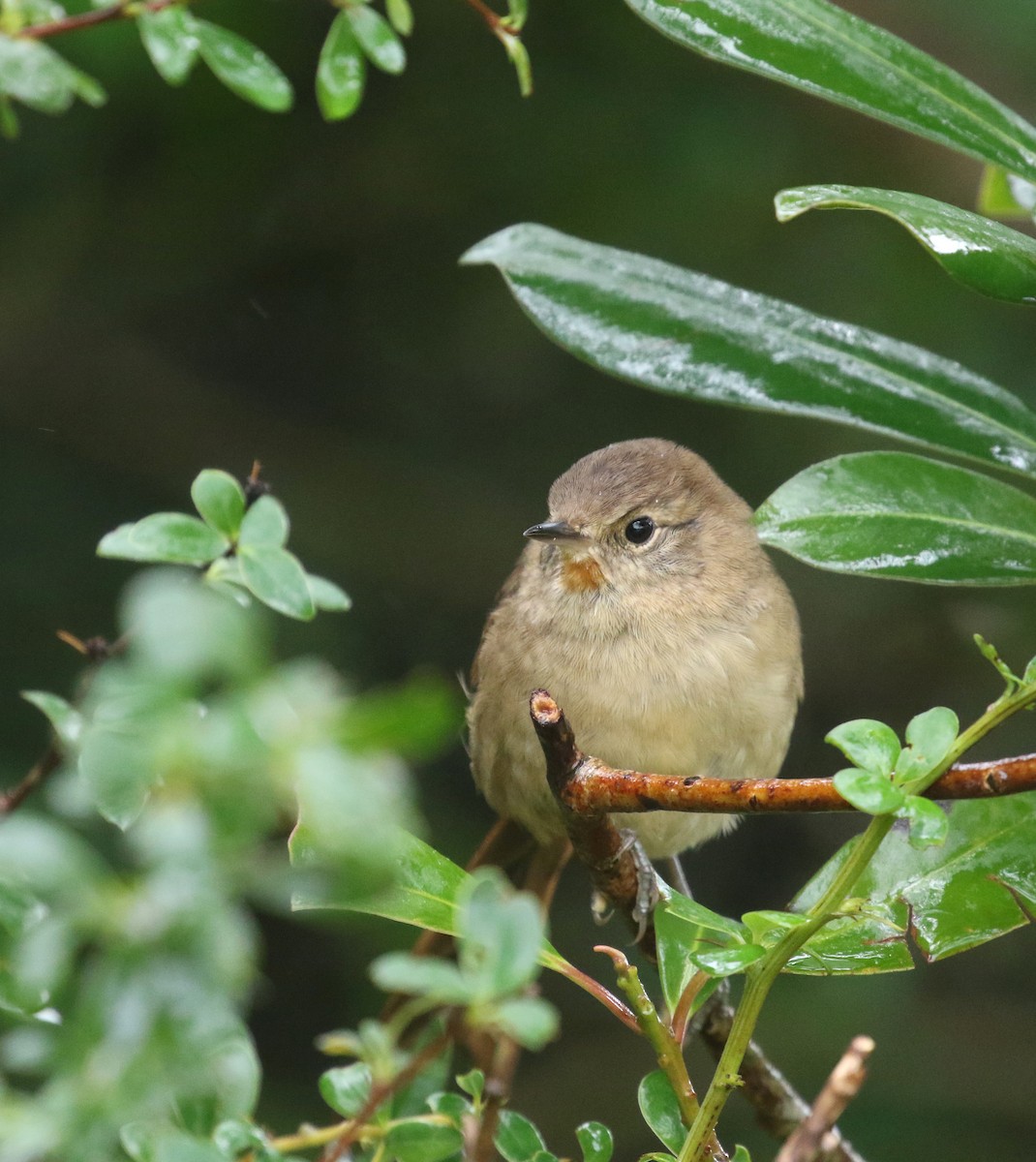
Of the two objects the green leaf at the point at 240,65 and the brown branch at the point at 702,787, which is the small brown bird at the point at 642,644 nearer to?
the brown branch at the point at 702,787

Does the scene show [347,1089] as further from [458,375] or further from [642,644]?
[458,375]

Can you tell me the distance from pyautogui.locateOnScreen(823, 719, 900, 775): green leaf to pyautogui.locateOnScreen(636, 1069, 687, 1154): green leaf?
39cm

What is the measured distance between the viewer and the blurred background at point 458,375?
4.38 m

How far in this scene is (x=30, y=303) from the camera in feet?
14.9

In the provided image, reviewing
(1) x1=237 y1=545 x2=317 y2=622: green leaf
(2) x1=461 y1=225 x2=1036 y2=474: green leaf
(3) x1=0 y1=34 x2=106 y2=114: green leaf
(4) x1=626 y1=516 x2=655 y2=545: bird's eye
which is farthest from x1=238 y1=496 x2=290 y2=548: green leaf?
(4) x1=626 y1=516 x2=655 y2=545: bird's eye

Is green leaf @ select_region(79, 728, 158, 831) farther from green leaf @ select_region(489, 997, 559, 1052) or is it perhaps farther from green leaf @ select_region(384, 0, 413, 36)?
green leaf @ select_region(384, 0, 413, 36)

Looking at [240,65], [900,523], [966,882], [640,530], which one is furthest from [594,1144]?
[640,530]

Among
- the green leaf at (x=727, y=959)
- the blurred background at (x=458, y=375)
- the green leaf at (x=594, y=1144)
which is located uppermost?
the green leaf at (x=727, y=959)

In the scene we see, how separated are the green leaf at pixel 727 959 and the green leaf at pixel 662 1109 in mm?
174

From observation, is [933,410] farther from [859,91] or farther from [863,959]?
[863,959]

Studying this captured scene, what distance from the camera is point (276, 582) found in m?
1.34

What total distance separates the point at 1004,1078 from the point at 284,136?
370cm

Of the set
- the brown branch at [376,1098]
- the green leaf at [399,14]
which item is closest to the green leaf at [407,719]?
the brown branch at [376,1098]

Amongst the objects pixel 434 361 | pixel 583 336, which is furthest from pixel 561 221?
pixel 583 336
